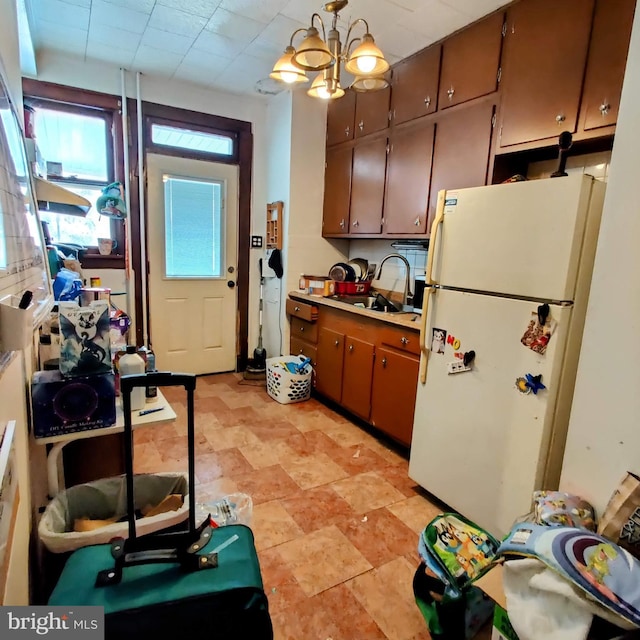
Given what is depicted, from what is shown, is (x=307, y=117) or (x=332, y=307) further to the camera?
(x=307, y=117)

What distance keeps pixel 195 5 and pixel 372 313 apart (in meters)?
2.14

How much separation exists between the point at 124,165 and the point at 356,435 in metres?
2.94

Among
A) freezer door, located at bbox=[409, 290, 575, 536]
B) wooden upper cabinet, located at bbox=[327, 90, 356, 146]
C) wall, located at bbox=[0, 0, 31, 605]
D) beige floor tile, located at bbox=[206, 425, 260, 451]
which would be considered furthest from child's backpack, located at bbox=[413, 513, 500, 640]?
wooden upper cabinet, located at bbox=[327, 90, 356, 146]

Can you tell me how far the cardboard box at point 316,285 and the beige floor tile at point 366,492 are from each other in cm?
160

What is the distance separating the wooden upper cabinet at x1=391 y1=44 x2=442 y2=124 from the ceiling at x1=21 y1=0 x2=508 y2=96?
69mm

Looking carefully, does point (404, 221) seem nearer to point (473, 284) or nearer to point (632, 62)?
point (473, 284)

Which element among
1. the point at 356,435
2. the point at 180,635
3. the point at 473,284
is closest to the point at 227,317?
the point at 356,435

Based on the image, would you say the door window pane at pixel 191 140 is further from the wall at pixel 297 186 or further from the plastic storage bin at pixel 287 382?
the plastic storage bin at pixel 287 382

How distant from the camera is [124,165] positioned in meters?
3.41

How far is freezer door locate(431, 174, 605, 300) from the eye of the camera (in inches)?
59.2

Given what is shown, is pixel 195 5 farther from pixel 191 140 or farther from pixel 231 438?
pixel 231 438

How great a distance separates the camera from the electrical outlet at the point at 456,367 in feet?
6.33

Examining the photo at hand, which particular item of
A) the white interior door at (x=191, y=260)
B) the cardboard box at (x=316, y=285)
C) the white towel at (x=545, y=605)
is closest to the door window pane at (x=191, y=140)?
the white interior door at (x=191, y=260)

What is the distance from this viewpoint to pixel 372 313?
2787 millimetres
